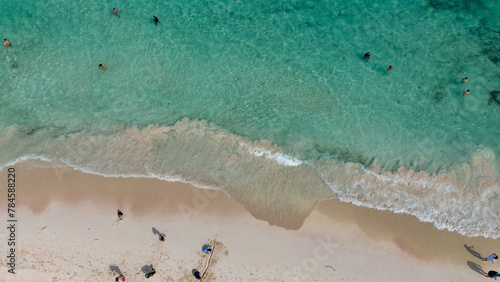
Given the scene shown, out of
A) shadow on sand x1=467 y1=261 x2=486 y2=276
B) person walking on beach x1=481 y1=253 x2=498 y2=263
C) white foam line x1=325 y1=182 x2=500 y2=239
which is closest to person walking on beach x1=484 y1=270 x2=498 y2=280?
shadow on sand x1=467 y1=261 x2=486 y2=276

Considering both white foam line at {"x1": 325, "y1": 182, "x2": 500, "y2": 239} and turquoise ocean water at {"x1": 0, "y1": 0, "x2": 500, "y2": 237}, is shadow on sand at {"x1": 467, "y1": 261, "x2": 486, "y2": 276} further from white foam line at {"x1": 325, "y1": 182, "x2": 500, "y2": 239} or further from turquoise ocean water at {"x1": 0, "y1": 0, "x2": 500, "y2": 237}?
turquoise ocean water at {"x1": 0, "y1": 0, "x2": 500, "y2": 237}

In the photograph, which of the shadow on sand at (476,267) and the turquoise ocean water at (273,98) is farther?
the turquoise ocean water at (273,98)

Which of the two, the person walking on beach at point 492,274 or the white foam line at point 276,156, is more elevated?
the white foam line at point 276,156

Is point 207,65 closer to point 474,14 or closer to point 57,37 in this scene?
point 57,37

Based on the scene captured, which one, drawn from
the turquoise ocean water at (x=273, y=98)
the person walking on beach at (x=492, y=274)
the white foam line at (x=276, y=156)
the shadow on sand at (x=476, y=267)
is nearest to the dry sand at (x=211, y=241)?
the shadow on sand at (x=476, y=267)

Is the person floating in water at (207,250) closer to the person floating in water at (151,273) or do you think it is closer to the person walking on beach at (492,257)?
the person floating in water at (151,273)

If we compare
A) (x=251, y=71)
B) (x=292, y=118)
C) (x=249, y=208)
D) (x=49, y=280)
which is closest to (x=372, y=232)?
(x=249, y=208)
